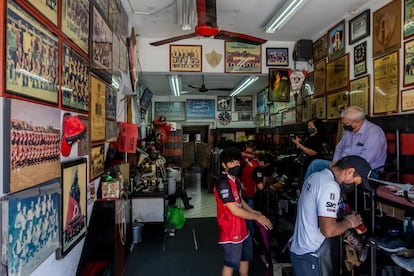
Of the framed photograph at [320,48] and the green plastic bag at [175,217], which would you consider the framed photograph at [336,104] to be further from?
the green plastic bag at [175,217]

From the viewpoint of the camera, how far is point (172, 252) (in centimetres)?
496

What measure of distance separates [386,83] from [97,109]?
3786 mm

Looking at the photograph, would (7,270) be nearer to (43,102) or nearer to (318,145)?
(43,102)

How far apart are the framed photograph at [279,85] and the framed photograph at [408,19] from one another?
3.16m

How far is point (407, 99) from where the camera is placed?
12.4ft

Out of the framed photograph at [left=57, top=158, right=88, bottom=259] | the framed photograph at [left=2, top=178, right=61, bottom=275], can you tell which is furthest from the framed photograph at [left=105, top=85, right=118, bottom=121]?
the framed photograph at [left=2, top=178, right=61, bottom=275]

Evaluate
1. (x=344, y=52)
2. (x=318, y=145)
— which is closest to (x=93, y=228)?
(x=318, y=145)

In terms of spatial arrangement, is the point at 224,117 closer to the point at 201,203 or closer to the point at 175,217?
the point at 201,203

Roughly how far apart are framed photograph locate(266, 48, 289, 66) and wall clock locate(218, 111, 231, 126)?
20.4 ft

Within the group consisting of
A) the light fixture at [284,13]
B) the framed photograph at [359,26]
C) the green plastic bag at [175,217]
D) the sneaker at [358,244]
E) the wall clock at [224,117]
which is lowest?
the green plastic bag at [175,217]

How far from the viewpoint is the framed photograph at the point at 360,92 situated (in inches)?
183

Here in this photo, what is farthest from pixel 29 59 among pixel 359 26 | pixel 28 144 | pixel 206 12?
pixel 359 26

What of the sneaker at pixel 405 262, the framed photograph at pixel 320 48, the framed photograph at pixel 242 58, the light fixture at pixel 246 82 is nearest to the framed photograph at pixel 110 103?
the framed photograph at pixel 242 58

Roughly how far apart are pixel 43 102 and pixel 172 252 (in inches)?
141
